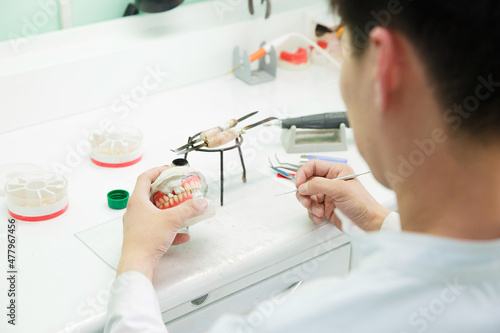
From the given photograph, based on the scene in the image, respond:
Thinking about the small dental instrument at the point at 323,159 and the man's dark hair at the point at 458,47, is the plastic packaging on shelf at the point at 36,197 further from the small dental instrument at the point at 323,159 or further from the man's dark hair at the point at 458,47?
the man's dark hair at the point at 458,47

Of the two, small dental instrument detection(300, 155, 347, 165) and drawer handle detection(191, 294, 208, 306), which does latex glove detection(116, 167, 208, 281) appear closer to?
drawer handle detection(191, 294, 208, 306)

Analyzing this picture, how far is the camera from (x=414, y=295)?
0.65 metres

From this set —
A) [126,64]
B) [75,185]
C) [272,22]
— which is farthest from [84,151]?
[272,22]

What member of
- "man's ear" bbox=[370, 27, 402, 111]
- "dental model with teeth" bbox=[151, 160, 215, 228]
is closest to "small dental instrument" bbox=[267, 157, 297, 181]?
"dental model with teeth" bbox=[151, 160, 215, 228]

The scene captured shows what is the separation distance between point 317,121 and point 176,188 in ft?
1.50

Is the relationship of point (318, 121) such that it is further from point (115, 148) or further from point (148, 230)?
point (148, 230)

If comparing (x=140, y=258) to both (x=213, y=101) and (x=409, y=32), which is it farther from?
(x=213, y=101)

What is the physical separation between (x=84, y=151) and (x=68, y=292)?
473 millimetres

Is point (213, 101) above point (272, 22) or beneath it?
beneath

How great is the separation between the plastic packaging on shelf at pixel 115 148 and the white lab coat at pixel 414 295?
2.30 ft

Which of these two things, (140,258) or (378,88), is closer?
(378,88)

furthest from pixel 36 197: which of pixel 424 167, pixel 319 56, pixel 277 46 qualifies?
pixel 319 56

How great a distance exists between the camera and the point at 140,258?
3.09ft

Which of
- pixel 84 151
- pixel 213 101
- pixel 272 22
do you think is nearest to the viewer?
pixel 84 151
